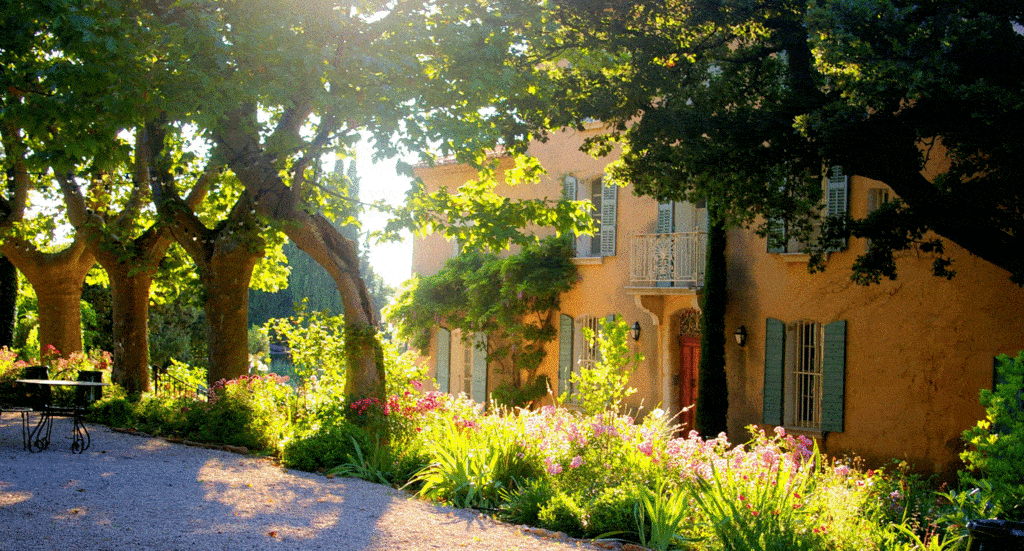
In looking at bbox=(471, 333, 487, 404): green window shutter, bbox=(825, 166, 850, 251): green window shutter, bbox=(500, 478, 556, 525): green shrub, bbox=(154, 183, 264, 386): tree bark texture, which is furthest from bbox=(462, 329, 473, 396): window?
bbox=(500, 478, 556, 525): green shrub

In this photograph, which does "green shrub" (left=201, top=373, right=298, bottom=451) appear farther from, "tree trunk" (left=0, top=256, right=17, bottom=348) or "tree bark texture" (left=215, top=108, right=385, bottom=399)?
"tree trunk" (left=0, top=256, right=17, bottom=348)

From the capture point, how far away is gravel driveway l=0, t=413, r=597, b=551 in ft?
20.1

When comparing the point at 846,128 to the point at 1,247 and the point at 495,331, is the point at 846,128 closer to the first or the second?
→ the point at 495,331

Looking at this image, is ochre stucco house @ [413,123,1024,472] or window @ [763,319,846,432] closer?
ochre stucco house @ [413,123,1024,472]

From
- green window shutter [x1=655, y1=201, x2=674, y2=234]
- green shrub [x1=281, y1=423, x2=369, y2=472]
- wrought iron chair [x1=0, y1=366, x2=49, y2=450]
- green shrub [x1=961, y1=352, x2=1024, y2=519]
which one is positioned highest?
green window shutter [x1=655, y1=201, x2=674, y2=234]

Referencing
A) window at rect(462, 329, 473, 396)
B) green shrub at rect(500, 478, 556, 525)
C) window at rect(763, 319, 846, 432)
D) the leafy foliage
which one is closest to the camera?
green shrub at rect(500, 478, 556, 525)

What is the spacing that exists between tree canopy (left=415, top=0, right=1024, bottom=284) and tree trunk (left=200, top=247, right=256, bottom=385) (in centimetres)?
462

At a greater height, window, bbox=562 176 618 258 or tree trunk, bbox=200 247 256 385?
window, bbox=562 176 618 258

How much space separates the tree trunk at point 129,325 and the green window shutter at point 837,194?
1198 centimetres

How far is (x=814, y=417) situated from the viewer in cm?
1465

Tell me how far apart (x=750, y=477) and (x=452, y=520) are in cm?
247

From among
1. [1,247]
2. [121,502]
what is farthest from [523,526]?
[1,247]

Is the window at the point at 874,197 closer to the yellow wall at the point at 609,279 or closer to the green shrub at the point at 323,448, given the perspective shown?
the yellow wall at the point at 609,279

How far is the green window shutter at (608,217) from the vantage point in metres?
18.2
